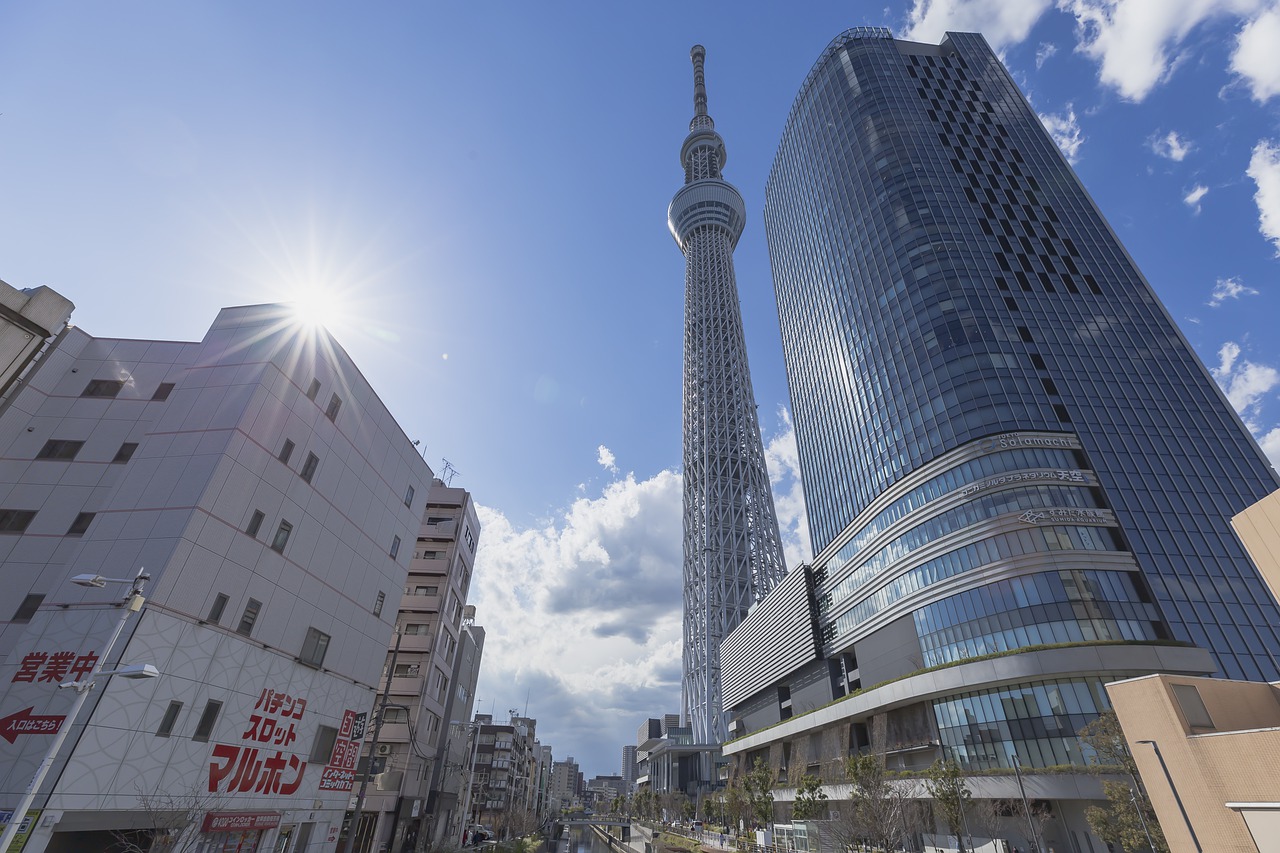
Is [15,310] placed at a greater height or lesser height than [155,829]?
greater

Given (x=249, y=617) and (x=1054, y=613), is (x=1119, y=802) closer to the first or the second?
(x=1054, y=613)

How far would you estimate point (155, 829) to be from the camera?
20000 millimetres

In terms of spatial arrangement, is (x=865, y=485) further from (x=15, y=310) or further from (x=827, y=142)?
(x=15, y=310)

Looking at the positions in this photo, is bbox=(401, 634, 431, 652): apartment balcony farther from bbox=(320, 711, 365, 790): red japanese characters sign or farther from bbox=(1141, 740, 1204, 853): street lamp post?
bbox=(1141, 740, 1204, 853): street lamp post

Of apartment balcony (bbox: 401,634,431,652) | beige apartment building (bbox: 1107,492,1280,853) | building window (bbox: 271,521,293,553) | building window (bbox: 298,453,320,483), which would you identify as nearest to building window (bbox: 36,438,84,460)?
building window (bbox: 298,453,320,483)

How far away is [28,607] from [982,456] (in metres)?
58.4

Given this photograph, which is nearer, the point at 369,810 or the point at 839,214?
the point at 369,810

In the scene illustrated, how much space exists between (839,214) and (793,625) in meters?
56.4

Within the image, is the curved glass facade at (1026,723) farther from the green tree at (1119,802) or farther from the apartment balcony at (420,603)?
the apartment balcony at (420,603)

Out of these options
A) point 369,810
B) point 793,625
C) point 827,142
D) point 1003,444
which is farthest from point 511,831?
point 827,142

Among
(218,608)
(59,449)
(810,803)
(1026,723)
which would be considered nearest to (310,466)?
(218,608)

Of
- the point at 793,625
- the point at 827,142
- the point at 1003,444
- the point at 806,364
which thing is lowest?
the point at 793,625

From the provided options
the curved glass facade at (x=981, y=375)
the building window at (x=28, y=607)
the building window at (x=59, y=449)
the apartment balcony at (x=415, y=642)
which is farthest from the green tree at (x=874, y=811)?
the building window at (x=59, y=449)

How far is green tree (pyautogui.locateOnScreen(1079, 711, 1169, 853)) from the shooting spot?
2836cm
